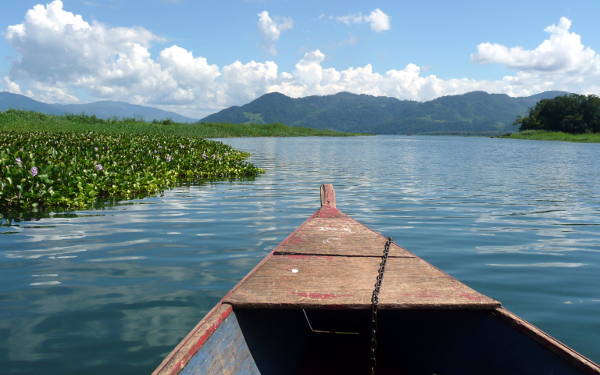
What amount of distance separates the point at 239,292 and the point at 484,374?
1862 mm

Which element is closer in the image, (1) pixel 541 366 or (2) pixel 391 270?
(1) pixel 541 366

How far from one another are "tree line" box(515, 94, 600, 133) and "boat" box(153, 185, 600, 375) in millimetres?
104503

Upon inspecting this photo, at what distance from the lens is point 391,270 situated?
438 centimetres

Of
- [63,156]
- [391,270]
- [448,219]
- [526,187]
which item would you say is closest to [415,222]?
[448,219]

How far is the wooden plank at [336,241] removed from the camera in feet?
17.0

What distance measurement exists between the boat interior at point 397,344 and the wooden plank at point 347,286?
17 cm

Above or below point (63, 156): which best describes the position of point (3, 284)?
below

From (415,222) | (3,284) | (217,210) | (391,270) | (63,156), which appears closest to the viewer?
(391,270)

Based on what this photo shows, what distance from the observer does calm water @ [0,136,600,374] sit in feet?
14.0

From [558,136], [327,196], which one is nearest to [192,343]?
[327,196]

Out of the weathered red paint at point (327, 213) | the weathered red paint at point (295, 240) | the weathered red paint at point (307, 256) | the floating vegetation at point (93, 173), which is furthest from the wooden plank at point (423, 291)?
the floating vegetation at point (93, 173)

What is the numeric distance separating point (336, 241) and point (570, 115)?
346 ft

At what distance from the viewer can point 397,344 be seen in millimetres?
4051

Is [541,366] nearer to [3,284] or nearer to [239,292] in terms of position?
[239,292]
